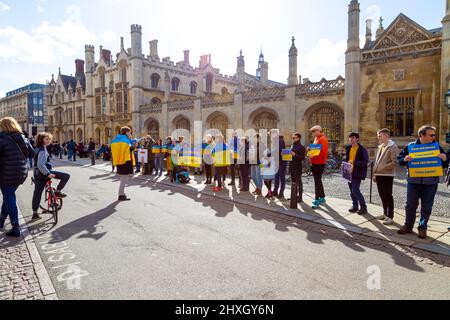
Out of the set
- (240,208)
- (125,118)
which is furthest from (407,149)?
(125,118)

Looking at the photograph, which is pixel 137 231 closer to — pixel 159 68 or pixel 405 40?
pixel 405 40

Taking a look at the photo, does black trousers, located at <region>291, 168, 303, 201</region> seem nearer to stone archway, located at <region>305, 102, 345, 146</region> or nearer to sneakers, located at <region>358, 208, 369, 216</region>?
sneakers, located at <region>358, 208, 369, 216</region>

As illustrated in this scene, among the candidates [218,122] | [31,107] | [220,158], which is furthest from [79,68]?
[220,158]

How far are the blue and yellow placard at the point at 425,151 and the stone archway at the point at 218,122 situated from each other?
67.9ft

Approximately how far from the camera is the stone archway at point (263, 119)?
2245cm

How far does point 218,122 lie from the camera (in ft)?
87.2

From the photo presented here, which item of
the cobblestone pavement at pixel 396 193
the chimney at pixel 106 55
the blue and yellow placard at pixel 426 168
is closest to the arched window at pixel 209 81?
the chimney at pixel 106 55

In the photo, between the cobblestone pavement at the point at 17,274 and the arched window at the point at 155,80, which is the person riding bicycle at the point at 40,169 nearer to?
the cobblestone pavement at the point at 17,274

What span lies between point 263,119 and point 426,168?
18.4 metres

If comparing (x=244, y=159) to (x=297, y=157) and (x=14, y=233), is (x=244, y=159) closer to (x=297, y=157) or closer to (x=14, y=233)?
(x=297, y=157)

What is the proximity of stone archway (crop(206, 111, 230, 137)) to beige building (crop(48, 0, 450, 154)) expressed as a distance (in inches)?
3.6

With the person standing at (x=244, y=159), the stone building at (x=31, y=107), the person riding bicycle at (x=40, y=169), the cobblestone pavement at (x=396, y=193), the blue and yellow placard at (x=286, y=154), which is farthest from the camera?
the stone building at (x=31, y=107)

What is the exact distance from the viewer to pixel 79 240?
5031mm
